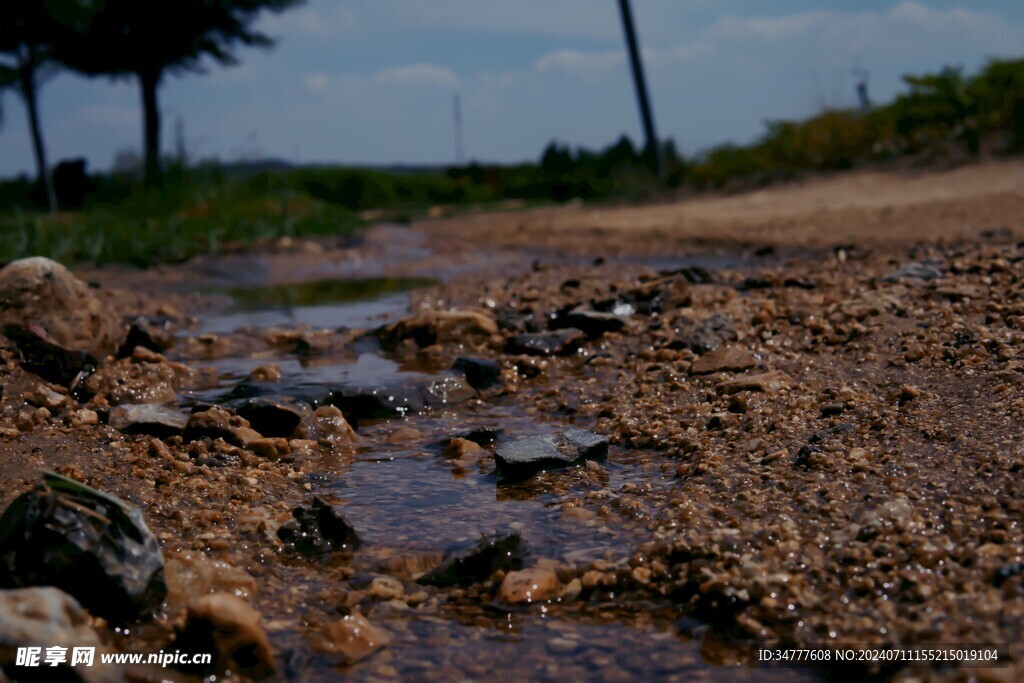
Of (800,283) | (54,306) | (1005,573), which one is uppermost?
(54,306)

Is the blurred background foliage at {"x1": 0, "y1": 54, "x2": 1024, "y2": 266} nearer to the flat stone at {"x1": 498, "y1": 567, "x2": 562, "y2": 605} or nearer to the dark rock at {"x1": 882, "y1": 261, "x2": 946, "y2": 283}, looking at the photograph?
the dark rock at {"x1": 882, "y1": 261, "x2": 946, "y2": 283}

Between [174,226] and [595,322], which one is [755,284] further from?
[174,226]

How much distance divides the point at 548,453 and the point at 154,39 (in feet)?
57.0

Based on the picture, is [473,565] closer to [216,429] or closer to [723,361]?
[216,429]

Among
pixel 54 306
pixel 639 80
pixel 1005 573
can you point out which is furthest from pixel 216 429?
pixel 639 80

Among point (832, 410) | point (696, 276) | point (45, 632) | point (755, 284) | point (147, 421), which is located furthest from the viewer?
point (696, 276)

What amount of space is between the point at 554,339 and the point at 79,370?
1.71m

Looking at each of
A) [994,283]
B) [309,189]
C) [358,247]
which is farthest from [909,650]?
[309,189]

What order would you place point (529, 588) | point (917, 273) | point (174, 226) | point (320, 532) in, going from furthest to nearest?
point (174, 226), point (917, 273), point (320, 532), point (529, 588)

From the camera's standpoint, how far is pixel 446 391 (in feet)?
10.6

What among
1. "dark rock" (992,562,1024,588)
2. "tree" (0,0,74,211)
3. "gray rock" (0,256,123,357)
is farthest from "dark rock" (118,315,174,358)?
"tree" (0,0,74,211)

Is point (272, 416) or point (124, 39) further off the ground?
point (124, 39)

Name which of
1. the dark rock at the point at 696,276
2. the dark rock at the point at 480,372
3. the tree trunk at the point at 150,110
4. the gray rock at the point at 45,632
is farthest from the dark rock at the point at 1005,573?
the tree trunk at the point at 150,110

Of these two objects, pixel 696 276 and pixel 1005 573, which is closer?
pixel 1005 573
